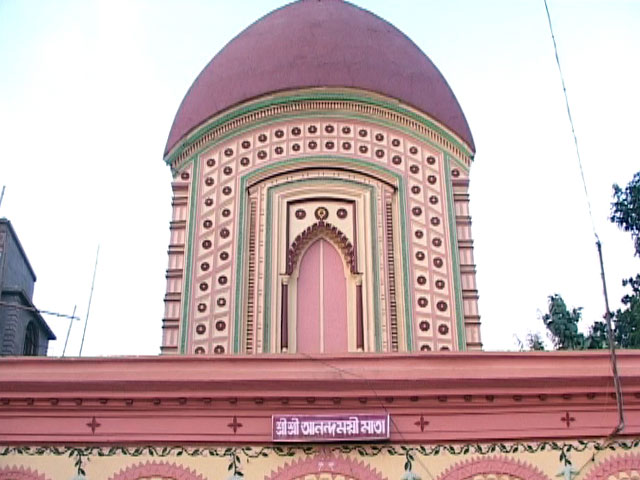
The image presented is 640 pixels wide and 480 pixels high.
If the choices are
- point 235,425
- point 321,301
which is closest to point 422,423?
point 235,425

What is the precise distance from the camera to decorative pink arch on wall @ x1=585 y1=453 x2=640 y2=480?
8.89 meters

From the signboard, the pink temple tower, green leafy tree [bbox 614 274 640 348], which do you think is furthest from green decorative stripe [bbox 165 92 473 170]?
green leafy tree [bbox 614 274 640 348]

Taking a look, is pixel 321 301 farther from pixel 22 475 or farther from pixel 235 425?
pixel 22 475

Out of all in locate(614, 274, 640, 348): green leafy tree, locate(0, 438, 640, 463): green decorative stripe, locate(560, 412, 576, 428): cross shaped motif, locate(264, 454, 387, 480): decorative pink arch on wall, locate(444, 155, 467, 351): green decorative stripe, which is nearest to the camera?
locate(264, 454, 387, 480): decorative pink arch on wall

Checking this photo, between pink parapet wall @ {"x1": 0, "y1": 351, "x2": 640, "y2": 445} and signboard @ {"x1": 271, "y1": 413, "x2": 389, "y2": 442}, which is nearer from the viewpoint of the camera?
signboard @ {"x1": 271, "y1": 413, "x2": 389, "y2": 442}

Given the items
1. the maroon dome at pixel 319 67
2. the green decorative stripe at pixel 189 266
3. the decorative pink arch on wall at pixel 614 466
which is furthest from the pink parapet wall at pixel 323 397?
the maroon dome at pixel 319 67

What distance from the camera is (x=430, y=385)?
356 inches

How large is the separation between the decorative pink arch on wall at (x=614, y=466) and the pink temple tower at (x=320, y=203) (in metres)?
3.78

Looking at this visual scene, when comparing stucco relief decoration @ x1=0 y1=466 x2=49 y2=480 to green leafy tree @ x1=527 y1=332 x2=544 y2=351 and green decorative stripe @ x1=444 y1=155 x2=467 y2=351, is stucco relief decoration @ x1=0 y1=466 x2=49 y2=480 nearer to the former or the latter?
green decorative stripe @ x1=444 y1=155 x2=467 y2=351

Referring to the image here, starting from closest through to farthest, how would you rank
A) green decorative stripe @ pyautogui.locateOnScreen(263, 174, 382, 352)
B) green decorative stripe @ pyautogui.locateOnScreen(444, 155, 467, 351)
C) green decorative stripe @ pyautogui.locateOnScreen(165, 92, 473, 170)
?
green decorative stripe @ pyautogui.locateOnScreen(263, 174, 382, 352)
green decorative stripe @ pyautogui.locateOnScreen(444, 155, 467, 351)
green decorative stripe @ pyautogui.locateOnScreen(165, 92, 473, 170)

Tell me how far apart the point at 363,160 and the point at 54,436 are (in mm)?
6873

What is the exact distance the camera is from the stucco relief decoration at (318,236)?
1320 cm

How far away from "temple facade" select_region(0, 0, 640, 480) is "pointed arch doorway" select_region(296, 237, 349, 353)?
0.08 ft

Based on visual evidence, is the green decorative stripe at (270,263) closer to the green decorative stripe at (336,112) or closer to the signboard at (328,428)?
the green decorative stripe at (336,112)
